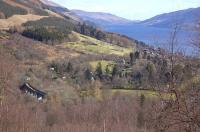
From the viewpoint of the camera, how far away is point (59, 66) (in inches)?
2918

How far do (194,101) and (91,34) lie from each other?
116 metres

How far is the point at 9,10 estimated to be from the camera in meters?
133

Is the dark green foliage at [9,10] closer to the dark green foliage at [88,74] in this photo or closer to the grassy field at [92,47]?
the grassy field at [92,47]

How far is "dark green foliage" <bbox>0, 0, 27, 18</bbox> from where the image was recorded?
128500 mm

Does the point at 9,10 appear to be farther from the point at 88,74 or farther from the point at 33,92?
the point at 33,92

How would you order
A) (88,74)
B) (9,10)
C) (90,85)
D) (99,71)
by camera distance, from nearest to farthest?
(90,85), (88,74), (99,71), (9,10)

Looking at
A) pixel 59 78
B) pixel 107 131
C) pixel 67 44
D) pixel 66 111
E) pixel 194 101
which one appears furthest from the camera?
pixel 67 44

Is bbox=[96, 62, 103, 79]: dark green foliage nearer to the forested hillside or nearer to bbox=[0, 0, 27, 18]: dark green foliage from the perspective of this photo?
the forested hillside

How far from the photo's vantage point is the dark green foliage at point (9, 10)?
12850 cm

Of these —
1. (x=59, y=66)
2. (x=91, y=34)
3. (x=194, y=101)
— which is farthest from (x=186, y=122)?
(x=91, y=34)

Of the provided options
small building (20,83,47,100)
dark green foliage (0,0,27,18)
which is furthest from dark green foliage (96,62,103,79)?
dark green foliage (0,0,27,18)

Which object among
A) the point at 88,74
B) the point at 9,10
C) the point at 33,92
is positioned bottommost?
the point at 33,92

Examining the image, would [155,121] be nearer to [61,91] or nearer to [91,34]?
[61,91]

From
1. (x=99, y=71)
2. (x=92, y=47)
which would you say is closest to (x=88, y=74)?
(x=99, y=71)
